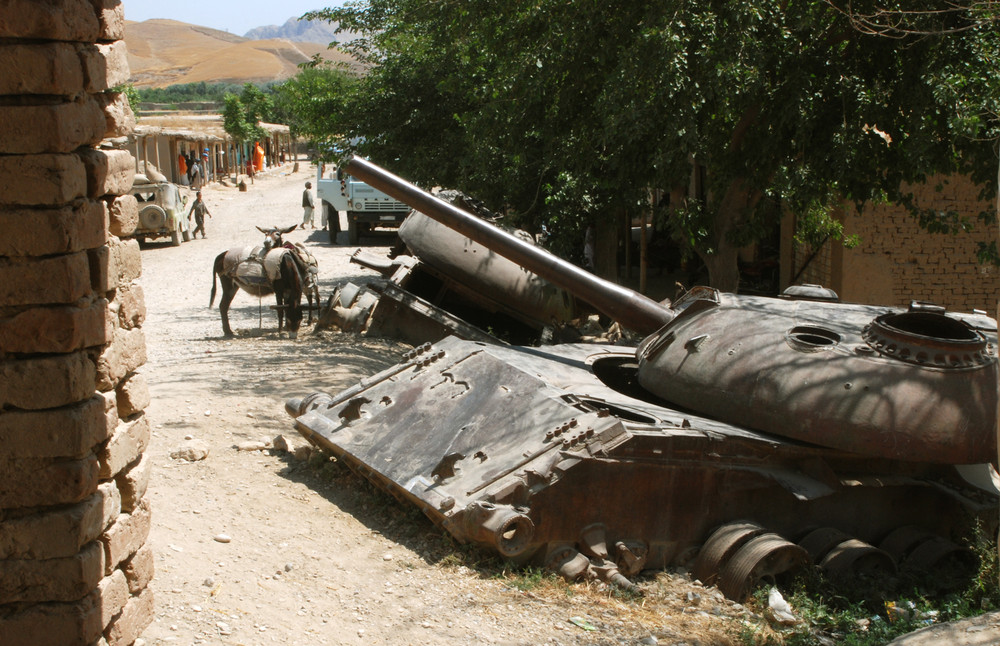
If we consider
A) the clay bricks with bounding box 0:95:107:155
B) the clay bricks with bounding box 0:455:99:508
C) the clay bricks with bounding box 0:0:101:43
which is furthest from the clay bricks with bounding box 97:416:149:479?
the clay bricks with bounding box 0:0:101:43

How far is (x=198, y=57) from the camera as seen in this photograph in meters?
114

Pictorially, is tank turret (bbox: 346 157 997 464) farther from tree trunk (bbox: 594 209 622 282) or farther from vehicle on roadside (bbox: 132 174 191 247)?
vehicle on roadside (bbox: 132 174 191 247)

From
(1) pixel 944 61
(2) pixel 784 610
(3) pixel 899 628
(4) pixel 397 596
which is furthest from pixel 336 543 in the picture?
(1) pixel 944 61

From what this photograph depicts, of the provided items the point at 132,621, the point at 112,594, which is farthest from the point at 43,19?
the point at 132,621

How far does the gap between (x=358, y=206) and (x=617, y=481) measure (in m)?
17.5

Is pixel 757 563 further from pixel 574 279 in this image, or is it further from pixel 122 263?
pixel 122 263

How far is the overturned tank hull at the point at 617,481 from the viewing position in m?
5.22

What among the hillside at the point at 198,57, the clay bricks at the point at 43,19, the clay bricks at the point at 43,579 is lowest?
the clay bricks at the point at 43,579

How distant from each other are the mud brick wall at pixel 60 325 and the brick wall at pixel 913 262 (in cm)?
988

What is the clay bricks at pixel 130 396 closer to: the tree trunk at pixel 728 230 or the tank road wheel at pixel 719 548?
the tank road wheel at pixel 719 548

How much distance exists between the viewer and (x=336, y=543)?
568 cm

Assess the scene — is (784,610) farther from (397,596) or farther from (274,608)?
(274,608)

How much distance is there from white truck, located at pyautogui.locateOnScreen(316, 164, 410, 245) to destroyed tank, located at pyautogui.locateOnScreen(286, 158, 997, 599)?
51.8 feet

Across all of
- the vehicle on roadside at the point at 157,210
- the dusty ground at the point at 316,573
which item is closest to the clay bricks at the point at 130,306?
the dusty ground at the point at 316,573
